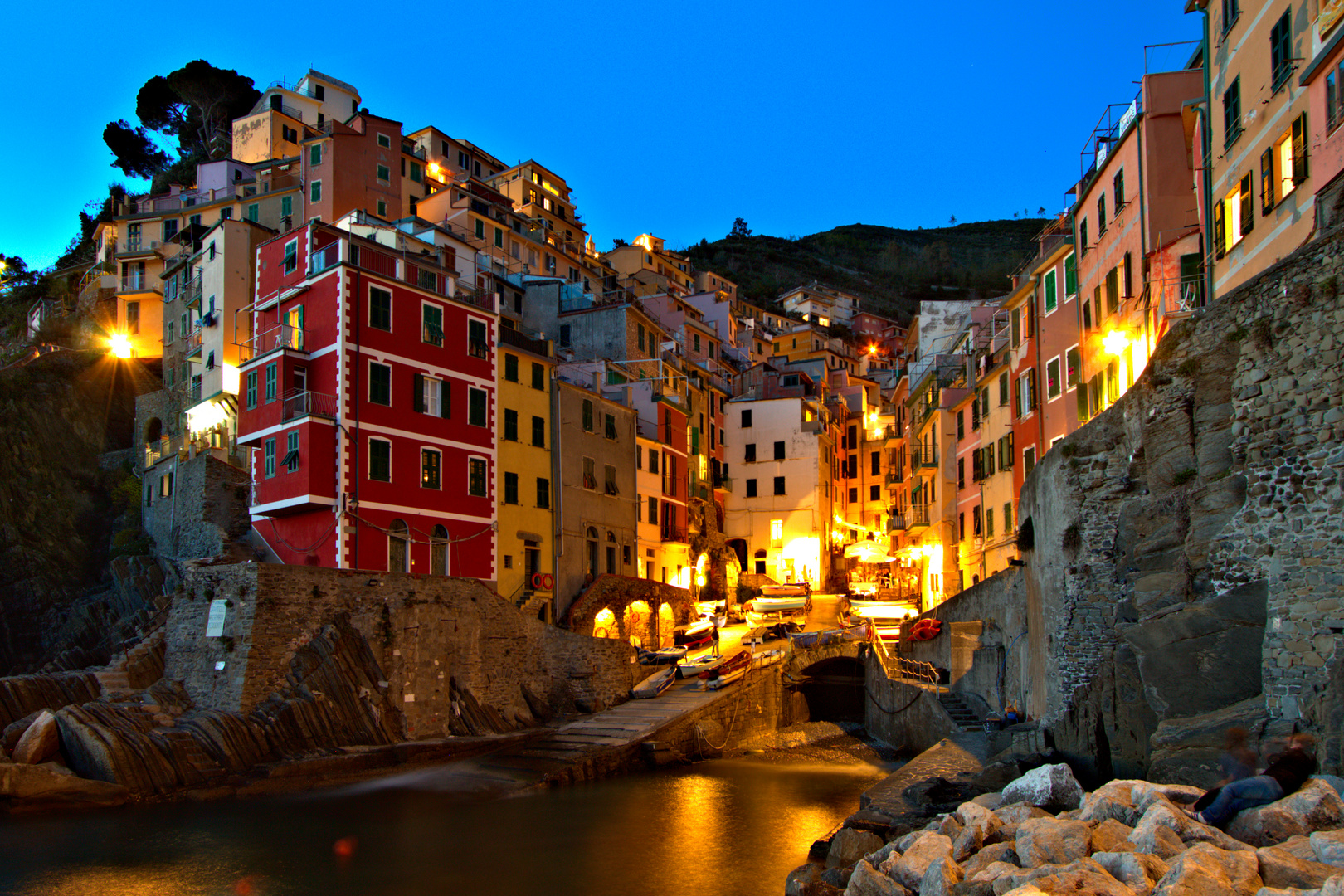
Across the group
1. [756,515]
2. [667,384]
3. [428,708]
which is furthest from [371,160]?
[428,708]

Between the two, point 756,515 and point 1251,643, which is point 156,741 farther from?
point 756,515

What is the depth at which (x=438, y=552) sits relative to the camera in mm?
39500

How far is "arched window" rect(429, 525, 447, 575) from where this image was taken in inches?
1538

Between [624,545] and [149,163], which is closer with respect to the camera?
[624,545]

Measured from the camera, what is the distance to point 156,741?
2836 cm

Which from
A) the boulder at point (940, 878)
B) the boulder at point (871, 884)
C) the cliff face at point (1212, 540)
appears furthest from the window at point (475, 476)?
the boulder at point (940, 878)

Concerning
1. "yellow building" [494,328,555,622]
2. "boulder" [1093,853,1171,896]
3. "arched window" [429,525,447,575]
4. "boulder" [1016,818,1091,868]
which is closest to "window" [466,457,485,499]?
"yellow building" [494,328,555,622]

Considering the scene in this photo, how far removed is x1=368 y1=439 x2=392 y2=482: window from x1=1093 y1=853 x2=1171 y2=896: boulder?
97.1 feet

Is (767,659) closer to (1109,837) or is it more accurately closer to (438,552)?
(438,552)

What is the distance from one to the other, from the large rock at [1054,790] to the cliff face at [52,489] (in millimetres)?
42801

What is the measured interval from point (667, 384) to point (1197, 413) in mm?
45642

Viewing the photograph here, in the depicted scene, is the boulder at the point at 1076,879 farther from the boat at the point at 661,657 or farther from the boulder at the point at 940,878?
the boat at the point at 661,657

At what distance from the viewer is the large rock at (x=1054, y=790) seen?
704 inches

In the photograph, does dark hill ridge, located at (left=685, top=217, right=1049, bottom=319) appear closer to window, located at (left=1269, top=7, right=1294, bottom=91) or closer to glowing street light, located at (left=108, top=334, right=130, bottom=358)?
glowing street light, located at (left=108, top=334, right=130, bottom=358)
